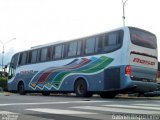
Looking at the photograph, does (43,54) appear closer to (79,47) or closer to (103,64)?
(79,47)

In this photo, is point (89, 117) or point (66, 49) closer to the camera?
point (89, 117)

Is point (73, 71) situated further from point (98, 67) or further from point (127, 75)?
point (127, 75)

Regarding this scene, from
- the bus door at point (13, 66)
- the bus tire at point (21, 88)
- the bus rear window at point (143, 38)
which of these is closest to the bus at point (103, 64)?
the bus rear window at point (143, 38)

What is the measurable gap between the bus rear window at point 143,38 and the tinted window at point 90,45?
257cm

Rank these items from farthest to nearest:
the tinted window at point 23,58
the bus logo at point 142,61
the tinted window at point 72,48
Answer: the tinted window at point 23,58, the tinted window at point 72,48, the bus logo at point 142,61

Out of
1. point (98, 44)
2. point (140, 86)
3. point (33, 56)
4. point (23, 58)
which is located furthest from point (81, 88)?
point (23, 58)

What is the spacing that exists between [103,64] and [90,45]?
1.67m

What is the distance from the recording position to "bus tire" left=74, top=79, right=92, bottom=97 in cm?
2120

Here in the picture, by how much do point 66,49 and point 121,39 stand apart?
5.16 meters

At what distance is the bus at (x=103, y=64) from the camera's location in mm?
18953

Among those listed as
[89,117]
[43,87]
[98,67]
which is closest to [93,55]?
[98,67]

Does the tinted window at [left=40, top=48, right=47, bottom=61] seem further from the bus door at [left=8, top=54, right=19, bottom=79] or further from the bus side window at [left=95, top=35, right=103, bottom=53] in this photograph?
the bus side window at [left=95, top=35, right=103, bottom=53]

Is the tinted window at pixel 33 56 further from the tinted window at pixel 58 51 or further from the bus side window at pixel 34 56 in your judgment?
the tinted window at pixel 58 51

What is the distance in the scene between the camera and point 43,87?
25.8 meters
